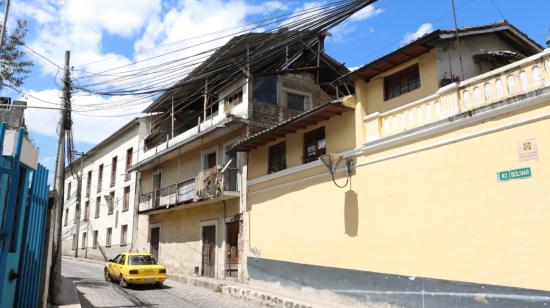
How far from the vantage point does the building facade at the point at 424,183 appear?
8.03 metres

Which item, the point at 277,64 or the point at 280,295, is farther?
the point at 277,64

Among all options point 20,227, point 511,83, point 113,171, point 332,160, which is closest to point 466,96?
point 511,83

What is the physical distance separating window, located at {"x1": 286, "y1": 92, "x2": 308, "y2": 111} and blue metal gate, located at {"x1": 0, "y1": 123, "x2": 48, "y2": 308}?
39.5 feet

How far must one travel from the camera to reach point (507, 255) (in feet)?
26.6

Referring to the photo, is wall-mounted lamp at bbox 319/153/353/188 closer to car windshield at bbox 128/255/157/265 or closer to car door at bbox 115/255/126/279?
car windshield at bbox 128/255/157/265

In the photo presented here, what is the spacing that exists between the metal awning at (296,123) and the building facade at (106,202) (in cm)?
1353

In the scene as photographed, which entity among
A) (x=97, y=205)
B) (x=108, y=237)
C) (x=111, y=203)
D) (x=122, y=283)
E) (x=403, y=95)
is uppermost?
(x=403, y=95)

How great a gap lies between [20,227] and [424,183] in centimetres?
798

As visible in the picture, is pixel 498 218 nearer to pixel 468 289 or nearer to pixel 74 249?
pixel 468 289

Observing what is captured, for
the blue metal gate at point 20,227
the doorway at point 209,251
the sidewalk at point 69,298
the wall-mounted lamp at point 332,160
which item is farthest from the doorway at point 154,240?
the blue metal gate at point 20,227

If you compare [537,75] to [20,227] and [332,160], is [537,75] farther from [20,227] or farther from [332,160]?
[20,227]

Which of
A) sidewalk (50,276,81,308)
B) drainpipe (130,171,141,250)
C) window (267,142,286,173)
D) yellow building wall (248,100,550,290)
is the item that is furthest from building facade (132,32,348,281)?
sidewalk (50,276,81,308)

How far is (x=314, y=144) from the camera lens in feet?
45.4

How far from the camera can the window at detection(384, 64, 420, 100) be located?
36.4ft
